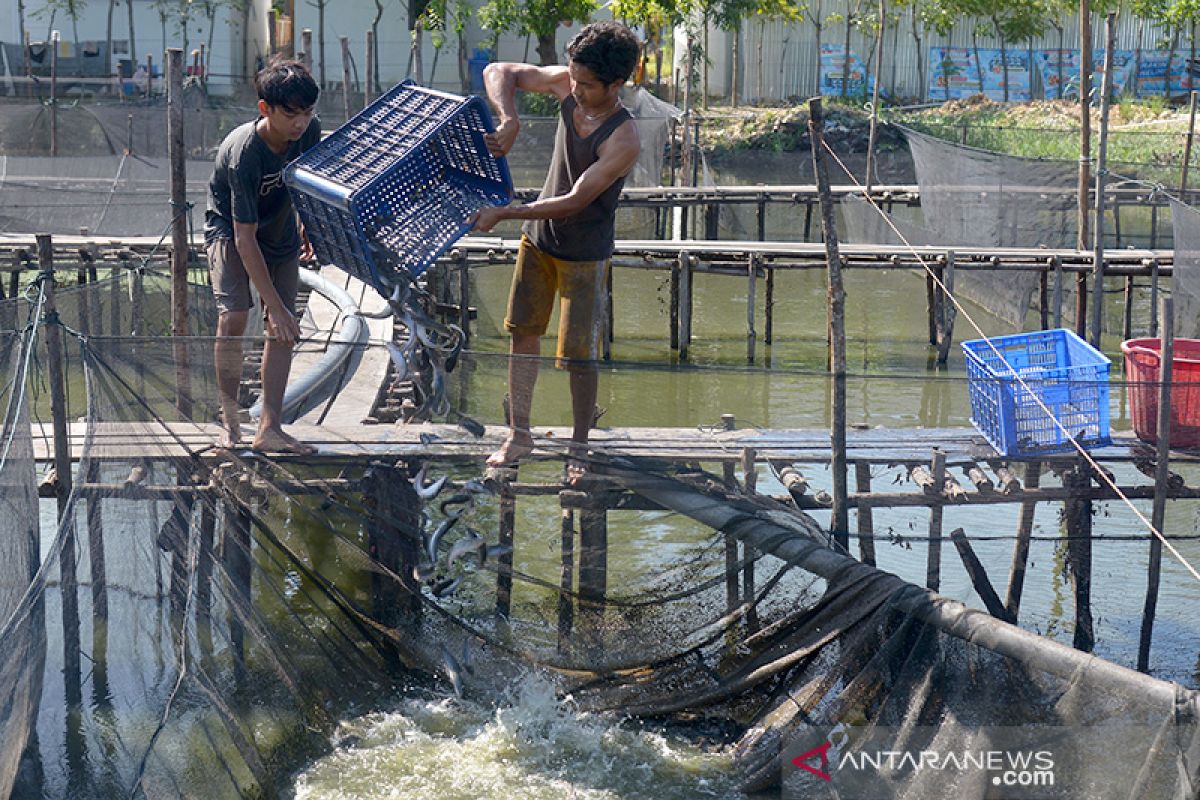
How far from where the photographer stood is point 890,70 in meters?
34.2

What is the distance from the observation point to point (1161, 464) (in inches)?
233

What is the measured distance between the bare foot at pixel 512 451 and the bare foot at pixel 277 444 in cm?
72

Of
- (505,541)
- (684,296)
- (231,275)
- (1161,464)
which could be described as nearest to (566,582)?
(505,541)

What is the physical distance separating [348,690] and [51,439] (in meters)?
1.88

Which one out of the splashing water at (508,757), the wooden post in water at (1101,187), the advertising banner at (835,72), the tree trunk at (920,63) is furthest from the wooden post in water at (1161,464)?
the tree trunk at (920,63)

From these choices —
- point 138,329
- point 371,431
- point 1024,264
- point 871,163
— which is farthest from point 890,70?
point 371,431

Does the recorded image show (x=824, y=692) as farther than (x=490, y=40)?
No

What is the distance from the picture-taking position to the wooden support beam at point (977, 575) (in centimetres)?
593

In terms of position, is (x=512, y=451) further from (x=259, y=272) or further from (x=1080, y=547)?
(x=1080, y=547)

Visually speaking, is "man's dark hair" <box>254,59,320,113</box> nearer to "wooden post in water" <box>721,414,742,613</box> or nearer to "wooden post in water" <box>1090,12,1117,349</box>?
"wooden post in water" <box>721,414,742,613</box>

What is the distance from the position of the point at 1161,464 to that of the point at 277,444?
3.55 meters

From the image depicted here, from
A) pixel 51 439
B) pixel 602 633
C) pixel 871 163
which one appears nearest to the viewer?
pixel 602 633

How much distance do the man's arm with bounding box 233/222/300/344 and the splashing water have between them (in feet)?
Answer: 5.26

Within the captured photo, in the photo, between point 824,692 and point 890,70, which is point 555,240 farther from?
point 890,70
